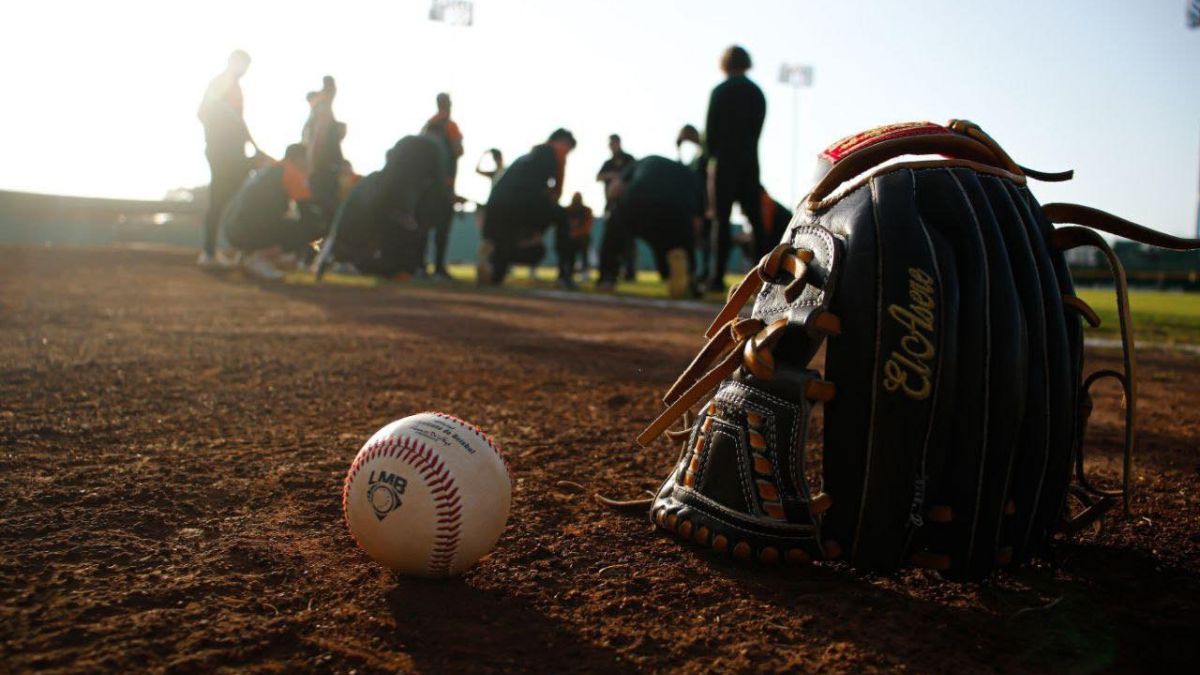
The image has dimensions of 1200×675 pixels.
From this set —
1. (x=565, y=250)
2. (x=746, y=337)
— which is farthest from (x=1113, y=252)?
(x=565, y=250)

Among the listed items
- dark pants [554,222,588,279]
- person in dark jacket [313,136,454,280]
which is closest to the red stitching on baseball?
person in dark jacket [313,136,454,280]

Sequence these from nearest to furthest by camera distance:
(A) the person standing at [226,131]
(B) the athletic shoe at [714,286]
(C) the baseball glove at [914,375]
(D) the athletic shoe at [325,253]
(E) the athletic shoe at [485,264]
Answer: (C) the baseball glove at [914,375]
(B) the athletic shoe at [714,286]
(A) the person standing at [226,131]
(D) the athletic shoe at [325,253]
(E) the athletic shoe at [485,264]

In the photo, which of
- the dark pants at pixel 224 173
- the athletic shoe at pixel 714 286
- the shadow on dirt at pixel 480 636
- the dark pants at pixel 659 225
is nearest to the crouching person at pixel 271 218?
the dark pants at pixel 224 173

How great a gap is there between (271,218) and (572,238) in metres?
4.51

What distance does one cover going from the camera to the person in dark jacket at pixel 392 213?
11.2 metres

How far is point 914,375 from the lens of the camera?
173 centimetres

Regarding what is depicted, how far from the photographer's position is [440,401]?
3908 millimetres

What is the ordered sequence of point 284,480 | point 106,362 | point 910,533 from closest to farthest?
point 910,533
point 284,480
point 106,362

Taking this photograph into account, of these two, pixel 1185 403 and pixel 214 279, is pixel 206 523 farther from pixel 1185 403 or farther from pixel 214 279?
pixel 214 279

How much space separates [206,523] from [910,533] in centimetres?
154

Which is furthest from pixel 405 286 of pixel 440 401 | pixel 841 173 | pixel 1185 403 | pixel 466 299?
pixel 841 173

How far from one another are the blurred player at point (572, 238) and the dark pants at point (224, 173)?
4309 millimetres

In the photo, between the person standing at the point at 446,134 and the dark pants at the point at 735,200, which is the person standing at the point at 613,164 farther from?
the dark pants at the point at 735,200

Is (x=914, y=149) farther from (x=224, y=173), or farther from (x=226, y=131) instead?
(x=224, y=173)
